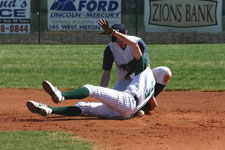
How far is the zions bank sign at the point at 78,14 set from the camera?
22422 mm

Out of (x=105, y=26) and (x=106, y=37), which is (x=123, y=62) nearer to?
(x=105, y=26)

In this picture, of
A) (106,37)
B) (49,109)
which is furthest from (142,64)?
(106,37)

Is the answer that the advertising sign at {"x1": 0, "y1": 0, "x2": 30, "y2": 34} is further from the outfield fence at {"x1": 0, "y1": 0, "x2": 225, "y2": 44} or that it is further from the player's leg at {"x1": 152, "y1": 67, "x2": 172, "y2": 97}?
the player's leg at {"x1": 152, "y1": 67, "x2": 172, "y2": 97}

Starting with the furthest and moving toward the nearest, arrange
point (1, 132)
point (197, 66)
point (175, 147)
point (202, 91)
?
point (197, 66), point (202, 91), point (1, 132), point (175, 147)

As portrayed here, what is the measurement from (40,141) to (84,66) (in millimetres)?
8579

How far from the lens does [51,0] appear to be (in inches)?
891

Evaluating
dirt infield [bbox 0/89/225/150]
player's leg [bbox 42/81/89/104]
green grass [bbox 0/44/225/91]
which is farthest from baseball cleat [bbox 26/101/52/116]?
green grass [bbox 0/44/225/91]

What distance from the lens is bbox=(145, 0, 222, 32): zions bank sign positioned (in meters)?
23.1

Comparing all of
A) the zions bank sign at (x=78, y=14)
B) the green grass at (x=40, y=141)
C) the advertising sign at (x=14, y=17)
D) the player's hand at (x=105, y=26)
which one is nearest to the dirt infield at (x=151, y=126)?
the green grass at (x=40, y=141)

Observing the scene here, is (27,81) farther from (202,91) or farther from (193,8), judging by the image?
(193,8)

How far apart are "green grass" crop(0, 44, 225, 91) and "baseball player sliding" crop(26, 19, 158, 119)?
3.57 m

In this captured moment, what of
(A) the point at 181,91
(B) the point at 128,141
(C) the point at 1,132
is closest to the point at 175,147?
(B) the point at 128,141

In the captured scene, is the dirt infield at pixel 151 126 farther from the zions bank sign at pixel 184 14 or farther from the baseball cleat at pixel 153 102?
the zions bank sign at pixel 184 14

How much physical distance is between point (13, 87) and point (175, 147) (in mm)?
5926
